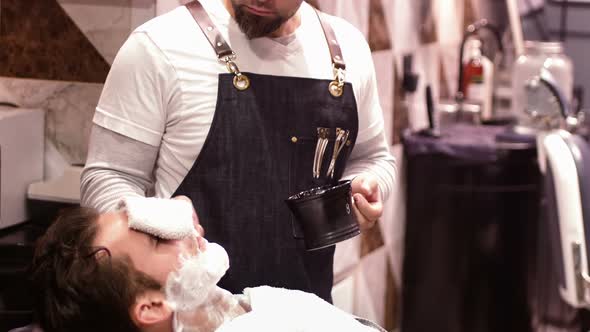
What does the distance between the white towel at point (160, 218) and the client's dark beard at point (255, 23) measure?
1.65 ft

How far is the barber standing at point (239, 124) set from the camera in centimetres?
191

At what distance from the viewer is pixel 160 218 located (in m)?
1.61

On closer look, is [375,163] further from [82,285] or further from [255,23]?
[82,285]

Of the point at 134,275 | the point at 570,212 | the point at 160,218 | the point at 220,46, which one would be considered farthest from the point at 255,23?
the point at 570,212

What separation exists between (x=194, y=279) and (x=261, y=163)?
0.45 metres

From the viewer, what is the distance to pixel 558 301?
4.10 m

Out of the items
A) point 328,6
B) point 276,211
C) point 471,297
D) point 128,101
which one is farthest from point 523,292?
point 128,101

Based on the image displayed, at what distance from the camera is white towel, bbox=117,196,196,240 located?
1600 mm

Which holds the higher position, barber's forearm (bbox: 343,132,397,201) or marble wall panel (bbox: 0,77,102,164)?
marble wall panel (bbox: 0,77,102,164)

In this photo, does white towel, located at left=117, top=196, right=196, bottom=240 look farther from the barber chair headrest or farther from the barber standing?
the barber chair headrest

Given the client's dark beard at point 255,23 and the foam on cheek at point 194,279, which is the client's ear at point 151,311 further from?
the client's dark beard at point 255,23

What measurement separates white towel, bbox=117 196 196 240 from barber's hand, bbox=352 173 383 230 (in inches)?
19.5

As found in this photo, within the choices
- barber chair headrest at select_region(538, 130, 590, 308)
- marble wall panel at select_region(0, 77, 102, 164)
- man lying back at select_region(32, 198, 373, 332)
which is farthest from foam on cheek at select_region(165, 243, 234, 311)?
barber chair headrest at select_region(538, 130, 590, 308)


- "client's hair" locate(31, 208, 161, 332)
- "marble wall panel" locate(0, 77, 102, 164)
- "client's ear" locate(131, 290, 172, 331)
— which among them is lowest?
"client's ear" locate(131, 290, 172, 331)
